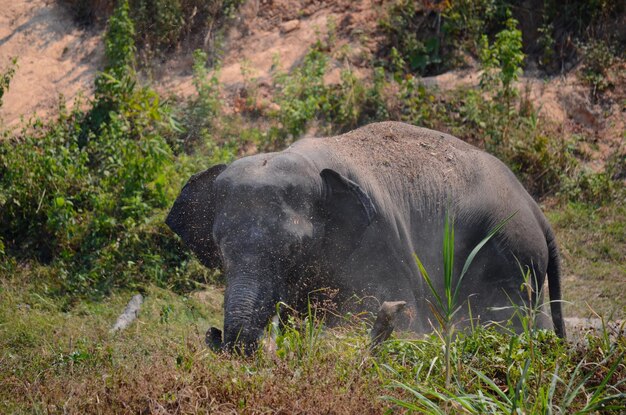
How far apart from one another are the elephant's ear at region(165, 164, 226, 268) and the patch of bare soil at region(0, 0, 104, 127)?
444cm

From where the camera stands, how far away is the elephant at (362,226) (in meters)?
6.47

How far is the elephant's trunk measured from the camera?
6.03 metres

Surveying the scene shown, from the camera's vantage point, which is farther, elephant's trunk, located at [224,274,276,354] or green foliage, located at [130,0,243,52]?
green foliage, located at [130,0,243,52]

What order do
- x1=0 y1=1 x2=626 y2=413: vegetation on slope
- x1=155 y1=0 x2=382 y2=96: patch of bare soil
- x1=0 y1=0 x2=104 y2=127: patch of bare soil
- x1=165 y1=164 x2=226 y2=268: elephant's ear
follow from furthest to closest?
x1=155 y1=0 x2=382 y2=96: patch of bare soil, x1=0 y1=0 x2=104 y2=127: patch of bare soil, x1=165 y1=164 x2=226 y2=268: elephant's ear, x1=0 y1=1 x2=626 y2=413: vegetation on slope

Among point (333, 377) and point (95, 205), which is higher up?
point (333, 377)

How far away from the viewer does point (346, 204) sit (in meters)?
7.04

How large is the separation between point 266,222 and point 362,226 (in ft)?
2.65

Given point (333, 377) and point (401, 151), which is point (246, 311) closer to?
point (333, 377)

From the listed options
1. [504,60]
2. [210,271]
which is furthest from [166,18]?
[210,271]

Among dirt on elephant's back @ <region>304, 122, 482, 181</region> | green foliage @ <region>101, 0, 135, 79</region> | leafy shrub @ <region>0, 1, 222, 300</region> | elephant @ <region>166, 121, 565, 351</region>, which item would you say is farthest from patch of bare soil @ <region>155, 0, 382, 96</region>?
elephant @ <region>166, 121, 565, 351</region>

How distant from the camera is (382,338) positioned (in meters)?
5.70

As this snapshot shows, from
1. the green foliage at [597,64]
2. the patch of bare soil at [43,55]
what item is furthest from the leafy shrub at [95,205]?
the green foliage at [597,64]

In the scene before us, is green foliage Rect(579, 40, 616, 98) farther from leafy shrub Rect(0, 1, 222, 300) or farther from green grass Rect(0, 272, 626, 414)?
green grass Rect(0, 272, 626, 414)

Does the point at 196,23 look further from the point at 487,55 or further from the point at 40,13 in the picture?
the point at 487,55
